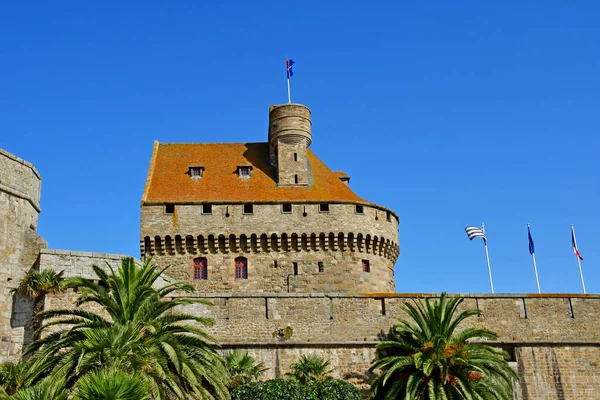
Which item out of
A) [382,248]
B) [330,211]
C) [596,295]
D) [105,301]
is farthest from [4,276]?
[596,295]

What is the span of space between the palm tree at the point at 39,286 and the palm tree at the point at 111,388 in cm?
742

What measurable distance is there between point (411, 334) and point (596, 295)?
8.80 meters

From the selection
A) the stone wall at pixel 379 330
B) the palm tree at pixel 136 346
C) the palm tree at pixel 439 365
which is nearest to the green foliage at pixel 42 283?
the palm tree at pixel 136 346

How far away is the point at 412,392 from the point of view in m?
21.5

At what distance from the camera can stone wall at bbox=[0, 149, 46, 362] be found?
77.8ft

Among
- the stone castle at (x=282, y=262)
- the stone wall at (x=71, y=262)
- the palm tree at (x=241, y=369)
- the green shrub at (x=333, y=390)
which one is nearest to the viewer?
the green shrub at (x=333, y=390)

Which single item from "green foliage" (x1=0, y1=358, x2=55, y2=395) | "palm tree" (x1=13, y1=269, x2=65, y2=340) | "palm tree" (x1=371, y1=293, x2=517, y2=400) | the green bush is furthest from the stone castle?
"green foliage" (x1=0, y1=358, x2=55, y2=395)

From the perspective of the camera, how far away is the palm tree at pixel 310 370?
2400 cm

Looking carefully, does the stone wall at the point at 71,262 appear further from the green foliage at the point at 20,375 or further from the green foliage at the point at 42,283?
the green foliage at the point at 20,375

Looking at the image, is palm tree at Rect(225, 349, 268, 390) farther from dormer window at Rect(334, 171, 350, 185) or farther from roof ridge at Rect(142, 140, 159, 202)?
dormer window at Rect(334, 171, 350, 185)

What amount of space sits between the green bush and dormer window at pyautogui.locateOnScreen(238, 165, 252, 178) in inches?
670

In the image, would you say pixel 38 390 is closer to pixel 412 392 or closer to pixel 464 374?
pixel 412 392

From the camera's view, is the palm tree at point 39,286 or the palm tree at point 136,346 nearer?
the palm tree at point 136,346

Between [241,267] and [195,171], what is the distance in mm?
5870
